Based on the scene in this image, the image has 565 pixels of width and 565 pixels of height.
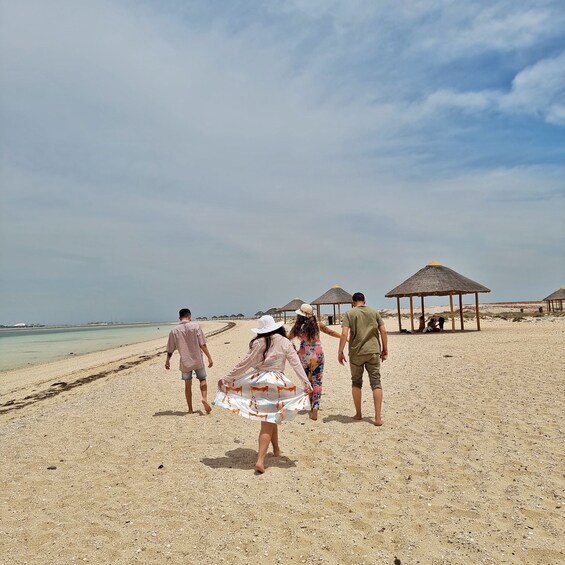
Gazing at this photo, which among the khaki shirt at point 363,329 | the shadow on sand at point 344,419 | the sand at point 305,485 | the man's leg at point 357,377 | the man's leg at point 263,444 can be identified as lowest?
the sand at point 305,485

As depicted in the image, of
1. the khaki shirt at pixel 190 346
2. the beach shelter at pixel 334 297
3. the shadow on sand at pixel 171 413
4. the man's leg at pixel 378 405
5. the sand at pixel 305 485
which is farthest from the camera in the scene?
the beach shelter at pixel 334 297

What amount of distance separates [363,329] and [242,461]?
2.43 metres

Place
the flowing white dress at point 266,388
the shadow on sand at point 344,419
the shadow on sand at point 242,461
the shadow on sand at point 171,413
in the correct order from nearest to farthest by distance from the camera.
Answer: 1. the flowing white dress at point 266,388
2. the shadow on sand at point 242,461
3. the shadow on sand at point 344,419
4. the shadow on sand at point 171,413

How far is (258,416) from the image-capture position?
452 centimetres

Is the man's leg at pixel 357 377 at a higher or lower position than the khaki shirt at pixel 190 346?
lower

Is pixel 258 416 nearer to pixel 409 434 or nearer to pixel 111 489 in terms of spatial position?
pixel 111 489

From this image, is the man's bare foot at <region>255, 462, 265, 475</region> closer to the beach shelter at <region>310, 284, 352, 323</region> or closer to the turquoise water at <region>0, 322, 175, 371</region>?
the turquoise water at <region>0, 322, 175, 371</region>

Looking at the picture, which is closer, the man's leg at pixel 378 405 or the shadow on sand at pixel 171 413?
the man's leg at pixel 378 405

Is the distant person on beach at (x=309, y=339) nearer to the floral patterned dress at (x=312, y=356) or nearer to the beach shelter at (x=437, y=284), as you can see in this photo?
the floral patterned dress at (x=312, y=356)

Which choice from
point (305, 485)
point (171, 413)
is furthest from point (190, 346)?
point (305, 485)

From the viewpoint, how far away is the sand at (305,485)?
331 centimetres

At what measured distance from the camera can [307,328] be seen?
643cm

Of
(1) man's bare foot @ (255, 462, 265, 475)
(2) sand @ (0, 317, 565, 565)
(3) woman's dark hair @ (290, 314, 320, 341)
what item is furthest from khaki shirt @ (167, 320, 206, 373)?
(1) man's bare foot @ (255, 462, 265, 475)

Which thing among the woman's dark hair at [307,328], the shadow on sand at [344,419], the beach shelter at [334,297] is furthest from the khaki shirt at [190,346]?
the beach shelter at [334,297]
